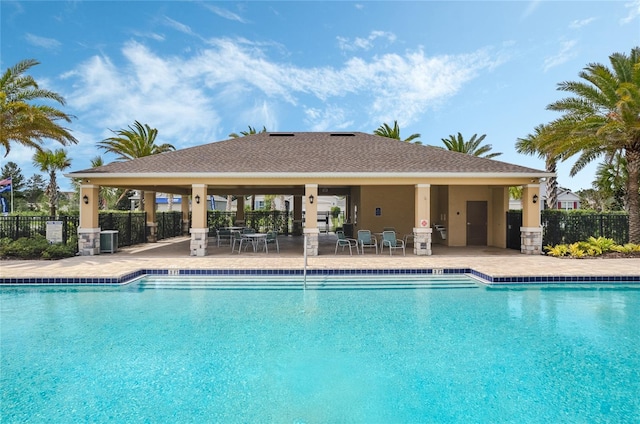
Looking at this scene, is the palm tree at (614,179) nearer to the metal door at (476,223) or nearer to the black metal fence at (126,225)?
the metal door at (476,223)

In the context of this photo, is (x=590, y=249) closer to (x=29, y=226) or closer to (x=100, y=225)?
(x=100, y=225)

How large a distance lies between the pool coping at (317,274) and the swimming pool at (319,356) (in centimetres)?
71

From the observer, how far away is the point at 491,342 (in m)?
6.27

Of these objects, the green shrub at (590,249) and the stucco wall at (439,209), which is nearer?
the green shrub at (590,249)

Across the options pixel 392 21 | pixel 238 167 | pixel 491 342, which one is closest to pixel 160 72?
pixel 238 167

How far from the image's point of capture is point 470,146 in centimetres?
3166

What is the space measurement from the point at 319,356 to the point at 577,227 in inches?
619

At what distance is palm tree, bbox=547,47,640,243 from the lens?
14.8 m

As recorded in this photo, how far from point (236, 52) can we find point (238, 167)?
8888 mm

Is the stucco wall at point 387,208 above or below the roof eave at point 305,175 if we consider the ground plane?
below

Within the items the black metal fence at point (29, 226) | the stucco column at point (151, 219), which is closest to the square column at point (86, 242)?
the black metal fence at point (29, 226)

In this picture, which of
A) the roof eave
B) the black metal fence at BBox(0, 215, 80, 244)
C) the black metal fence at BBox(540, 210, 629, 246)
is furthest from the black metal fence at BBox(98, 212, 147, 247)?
the black metal fence at BBox(540, 210, 629, 246)

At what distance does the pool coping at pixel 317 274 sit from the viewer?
33.1 ft

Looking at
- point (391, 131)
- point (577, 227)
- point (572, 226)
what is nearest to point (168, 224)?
point (391, 131)
